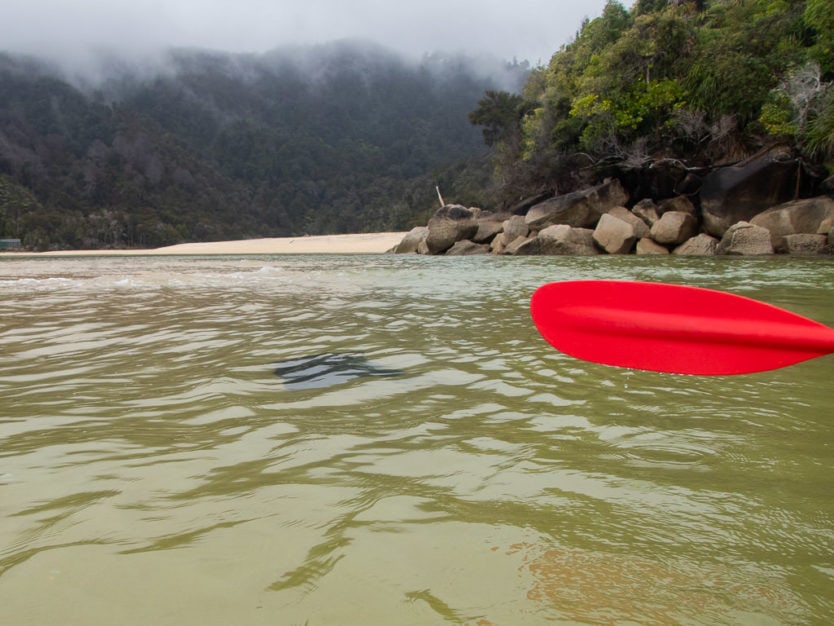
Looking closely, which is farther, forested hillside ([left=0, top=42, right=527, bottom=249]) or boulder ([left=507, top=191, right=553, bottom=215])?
forested hillside ([left=0, top=42, right=527, bottom=249])

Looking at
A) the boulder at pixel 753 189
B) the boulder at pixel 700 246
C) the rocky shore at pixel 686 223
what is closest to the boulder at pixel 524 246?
the rocky shore at pixel 686 223

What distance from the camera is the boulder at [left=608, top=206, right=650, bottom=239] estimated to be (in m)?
19.2

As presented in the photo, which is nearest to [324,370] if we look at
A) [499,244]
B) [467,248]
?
[499,244]

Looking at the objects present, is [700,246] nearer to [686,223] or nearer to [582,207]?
[686,223]

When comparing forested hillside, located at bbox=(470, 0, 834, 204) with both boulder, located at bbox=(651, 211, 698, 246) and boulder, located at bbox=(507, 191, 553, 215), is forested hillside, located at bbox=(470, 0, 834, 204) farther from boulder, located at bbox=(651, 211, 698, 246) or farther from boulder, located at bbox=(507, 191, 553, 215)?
boulder, located at bbox=(651, 211, 698, 246)

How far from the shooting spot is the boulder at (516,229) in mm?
22844

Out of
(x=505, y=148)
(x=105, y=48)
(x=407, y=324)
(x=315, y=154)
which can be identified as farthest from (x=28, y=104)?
(x=407, y=324)

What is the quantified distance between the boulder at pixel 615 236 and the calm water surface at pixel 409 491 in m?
16.1

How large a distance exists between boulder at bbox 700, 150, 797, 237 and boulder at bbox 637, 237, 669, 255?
5.82 feet

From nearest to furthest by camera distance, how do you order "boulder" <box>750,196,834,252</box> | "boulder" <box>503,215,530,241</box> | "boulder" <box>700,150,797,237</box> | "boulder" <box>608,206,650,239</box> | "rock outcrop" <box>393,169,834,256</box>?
"boulder" <box>750,196,834,252</box>
"rock outcrop" <box>393,169,834,256</box>
"boulder" <box>700,150,797,237</box>
"boulder" <box>608,206,650,239</box>
"boulder" <box>503,215,530,241</box>

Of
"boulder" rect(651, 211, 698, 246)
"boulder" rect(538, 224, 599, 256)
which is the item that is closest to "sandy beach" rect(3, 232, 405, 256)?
"boulder" rect(538, 224, 599, 256)

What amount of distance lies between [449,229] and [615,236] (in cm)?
829

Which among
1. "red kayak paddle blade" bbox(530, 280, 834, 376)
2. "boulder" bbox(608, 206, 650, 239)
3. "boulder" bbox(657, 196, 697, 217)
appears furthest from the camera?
"boulder" bbox(657, 196, 697, 217)

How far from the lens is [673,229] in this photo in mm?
18266
